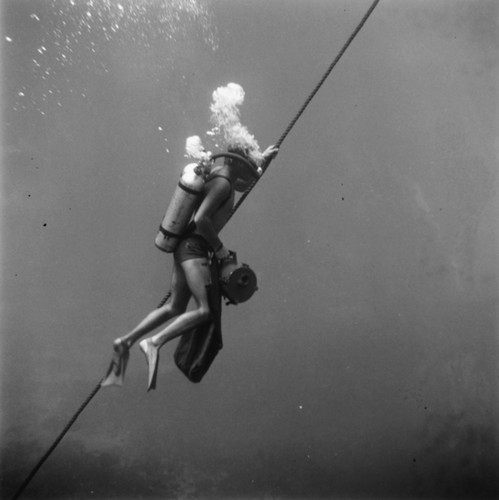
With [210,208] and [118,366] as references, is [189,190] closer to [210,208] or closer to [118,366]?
[210,208]

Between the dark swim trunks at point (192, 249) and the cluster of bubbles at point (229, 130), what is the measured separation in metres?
0.52

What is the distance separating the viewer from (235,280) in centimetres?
358

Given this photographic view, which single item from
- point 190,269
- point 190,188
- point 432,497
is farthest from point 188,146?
point 432,497

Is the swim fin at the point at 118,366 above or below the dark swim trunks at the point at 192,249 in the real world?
below

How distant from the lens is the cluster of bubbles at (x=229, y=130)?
362 centimetres

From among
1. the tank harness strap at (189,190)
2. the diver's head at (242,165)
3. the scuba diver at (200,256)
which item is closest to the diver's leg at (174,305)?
the scuba diver at (200,256)

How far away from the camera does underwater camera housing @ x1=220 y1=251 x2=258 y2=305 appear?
3.58m

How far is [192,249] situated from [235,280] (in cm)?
35

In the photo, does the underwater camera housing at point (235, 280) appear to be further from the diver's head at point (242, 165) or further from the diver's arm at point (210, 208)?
the diver's head at point (242, 165)

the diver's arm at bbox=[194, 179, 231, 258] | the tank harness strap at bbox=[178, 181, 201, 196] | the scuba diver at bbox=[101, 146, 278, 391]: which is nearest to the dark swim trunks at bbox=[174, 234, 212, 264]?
the scuba diver at bbox=[101, 146, 278, 391]

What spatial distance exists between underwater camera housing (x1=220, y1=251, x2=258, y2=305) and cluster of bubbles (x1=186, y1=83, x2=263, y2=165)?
2.26ft

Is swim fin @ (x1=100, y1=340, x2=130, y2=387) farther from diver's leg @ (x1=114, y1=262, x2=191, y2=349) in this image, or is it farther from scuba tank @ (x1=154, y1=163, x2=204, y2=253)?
scuba tank @ (x1=154, y1=163, x2=204, y2=253)

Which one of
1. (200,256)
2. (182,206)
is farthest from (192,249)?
(182,206)

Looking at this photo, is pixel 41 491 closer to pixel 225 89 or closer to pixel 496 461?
pixel 225 89
